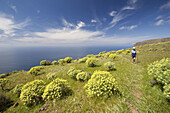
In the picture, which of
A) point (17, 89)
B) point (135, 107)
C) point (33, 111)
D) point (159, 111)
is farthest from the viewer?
point (17, 89)

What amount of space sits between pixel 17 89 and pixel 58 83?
5.59 m

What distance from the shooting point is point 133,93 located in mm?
4973

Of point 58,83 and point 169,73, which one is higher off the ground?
point 169,73

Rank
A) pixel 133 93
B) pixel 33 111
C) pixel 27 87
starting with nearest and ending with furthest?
1. pixel 33 111
2. pixel 133 93
3. pixel 27 87

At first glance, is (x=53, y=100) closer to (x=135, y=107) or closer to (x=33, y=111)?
(x=33, y=111)

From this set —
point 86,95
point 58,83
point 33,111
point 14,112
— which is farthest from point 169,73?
point 14,112

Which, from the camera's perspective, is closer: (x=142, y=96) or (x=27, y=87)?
(x=142, y=96)

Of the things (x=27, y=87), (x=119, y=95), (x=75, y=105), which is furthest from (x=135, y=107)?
(x=27, y=87)

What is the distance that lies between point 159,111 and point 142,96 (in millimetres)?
1116

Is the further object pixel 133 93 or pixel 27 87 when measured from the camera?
pixel 27 87

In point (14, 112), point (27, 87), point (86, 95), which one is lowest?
point (14, 112)

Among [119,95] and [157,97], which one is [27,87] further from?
[157,97]

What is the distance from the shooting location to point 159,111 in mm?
3500

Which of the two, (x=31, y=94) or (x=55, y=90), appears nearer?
(x=31, y=94)
